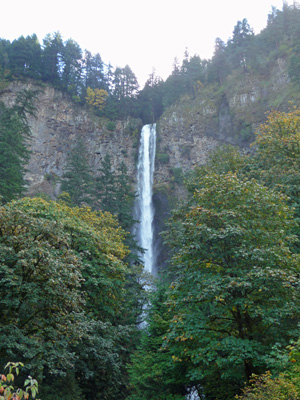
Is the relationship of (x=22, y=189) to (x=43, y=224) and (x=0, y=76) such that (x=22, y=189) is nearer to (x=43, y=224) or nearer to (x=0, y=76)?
(x=43, y=224)

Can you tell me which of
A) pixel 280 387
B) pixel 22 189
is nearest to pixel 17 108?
pixel 22 189

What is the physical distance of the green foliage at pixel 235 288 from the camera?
9.08 m

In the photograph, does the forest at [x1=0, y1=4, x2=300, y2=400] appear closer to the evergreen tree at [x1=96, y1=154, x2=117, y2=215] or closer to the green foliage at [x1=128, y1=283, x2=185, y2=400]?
the green foliage at [x1=128, y1=283, x2=185, y2=400]

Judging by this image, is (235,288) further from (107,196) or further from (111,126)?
(111,126)

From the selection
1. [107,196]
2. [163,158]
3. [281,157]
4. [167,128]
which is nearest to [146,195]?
[163,158]

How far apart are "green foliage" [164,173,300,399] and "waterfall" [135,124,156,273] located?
2666 cm

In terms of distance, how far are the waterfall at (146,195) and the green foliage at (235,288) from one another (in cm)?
2666

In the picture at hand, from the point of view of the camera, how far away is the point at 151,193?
48906 millimetres

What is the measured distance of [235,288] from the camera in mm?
9523

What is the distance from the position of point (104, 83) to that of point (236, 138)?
29.0m

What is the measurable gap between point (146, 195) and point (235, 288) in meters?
39.7

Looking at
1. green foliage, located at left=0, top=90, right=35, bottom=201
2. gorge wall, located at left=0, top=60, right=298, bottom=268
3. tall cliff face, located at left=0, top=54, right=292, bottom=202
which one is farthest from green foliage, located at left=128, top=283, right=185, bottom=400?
tall cliff face, located at left=0, top=54, right=292, bottom=202

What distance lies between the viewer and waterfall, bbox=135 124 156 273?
42.1 meters

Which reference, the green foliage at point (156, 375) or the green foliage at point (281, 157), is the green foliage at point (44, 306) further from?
the green foliage at point (281, 157)
